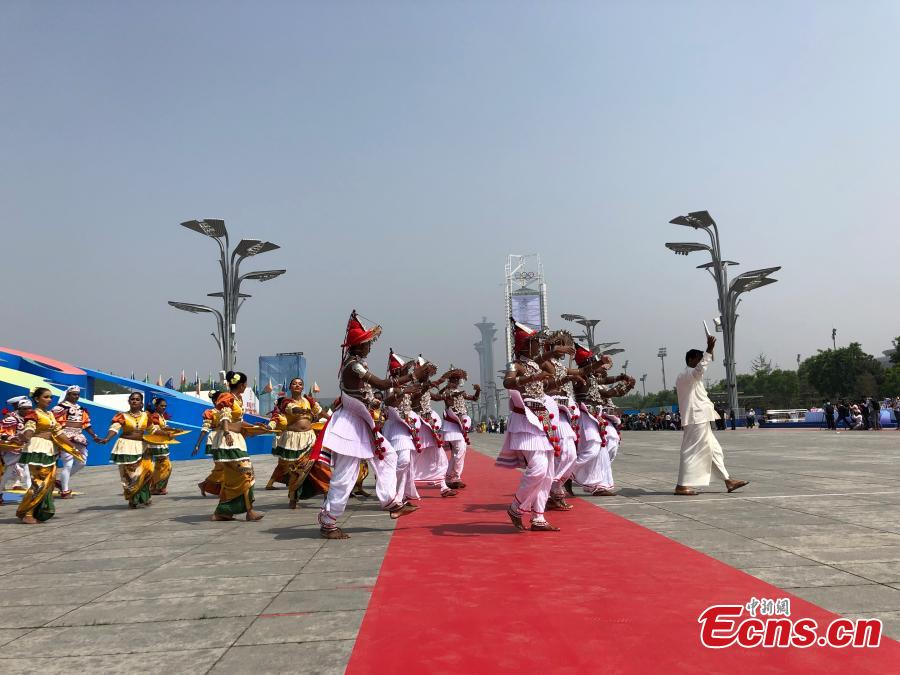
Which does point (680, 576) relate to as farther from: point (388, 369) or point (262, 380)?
point (262, 380)

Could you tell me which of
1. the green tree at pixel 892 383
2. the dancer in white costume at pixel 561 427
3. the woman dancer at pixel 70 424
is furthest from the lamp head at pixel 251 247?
the green tree at pixel 892 383

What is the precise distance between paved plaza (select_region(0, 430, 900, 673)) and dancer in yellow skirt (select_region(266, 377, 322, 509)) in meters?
0.68

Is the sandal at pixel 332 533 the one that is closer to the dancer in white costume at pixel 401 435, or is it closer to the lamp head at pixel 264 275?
the dancer in white costume at pixel 401 435

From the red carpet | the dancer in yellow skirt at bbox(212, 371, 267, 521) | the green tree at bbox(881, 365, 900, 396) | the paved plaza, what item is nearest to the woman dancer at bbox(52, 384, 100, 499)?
the paved plaza

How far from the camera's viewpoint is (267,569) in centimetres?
497

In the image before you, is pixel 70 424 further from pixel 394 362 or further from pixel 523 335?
pixel 523 335

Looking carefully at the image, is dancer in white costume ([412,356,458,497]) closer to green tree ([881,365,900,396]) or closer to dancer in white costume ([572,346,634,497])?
dancer in white costume ([572,346,634,497])

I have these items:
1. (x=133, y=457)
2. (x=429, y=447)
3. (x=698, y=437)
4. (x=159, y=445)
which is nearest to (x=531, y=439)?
(x=698, y=437)

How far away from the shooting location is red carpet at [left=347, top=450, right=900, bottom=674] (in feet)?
9.34

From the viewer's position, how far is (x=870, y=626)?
125 inches

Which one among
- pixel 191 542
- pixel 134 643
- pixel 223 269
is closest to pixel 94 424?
pixel 223 269

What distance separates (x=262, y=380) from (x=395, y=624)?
4193 centimetres

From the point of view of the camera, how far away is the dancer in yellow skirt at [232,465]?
7680mm

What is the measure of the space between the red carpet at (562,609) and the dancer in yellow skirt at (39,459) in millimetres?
5279
